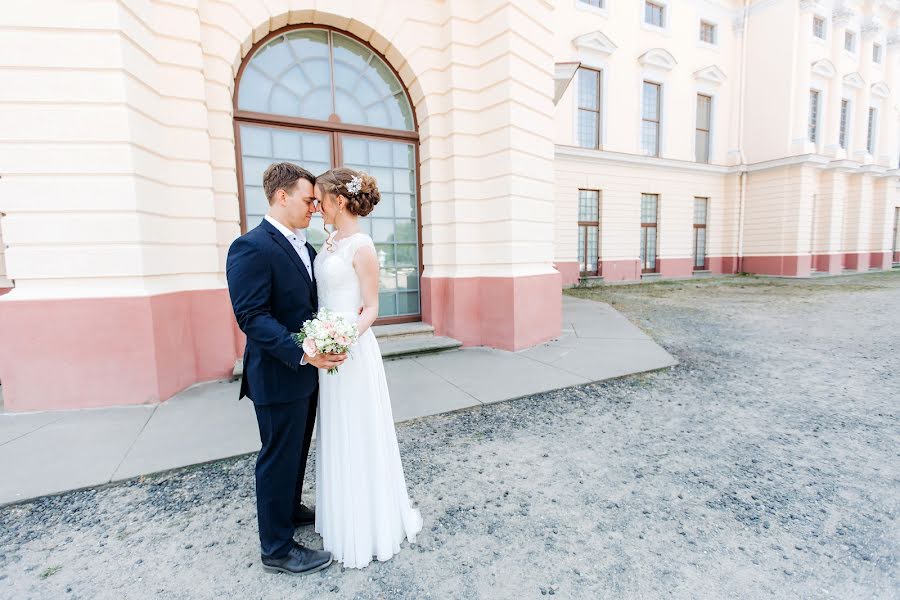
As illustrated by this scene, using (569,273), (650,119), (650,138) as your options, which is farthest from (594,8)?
(569,273)

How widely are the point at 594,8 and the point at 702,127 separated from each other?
7.83m

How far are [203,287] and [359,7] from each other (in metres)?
4.20

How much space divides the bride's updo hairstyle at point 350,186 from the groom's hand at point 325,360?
763 millimetres

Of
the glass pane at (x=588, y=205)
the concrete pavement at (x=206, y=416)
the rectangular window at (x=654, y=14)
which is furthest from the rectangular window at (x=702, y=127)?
the concrete pavement at (x=206, y=416)

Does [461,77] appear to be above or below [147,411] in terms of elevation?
above

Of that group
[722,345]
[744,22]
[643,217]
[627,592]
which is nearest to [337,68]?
[627,592]

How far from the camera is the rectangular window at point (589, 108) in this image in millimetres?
15820

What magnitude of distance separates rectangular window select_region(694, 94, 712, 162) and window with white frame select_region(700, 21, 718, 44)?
8.27ft

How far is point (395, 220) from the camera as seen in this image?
20.9 feet

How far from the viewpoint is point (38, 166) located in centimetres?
372

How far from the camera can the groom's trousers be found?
1.94 metres

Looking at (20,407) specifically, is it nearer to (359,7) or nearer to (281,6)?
(281,6)

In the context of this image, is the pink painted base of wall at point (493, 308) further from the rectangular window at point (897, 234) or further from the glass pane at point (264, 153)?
the rectangular window at point (897, 234)

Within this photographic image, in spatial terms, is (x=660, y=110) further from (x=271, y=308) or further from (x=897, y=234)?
(x=897, y=234)
